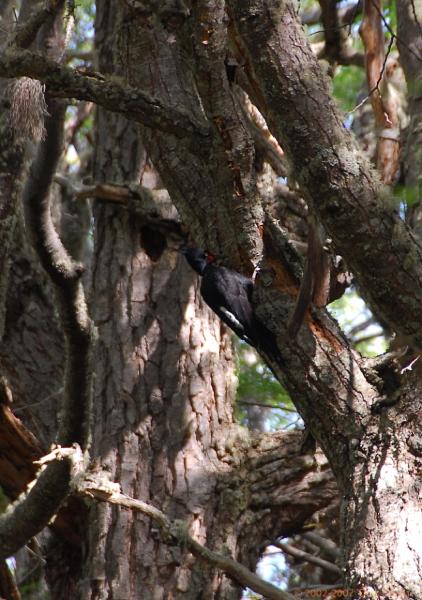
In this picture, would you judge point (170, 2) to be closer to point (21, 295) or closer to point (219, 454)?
point (219, 454)

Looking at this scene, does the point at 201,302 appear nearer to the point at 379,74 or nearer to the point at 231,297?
the point at 231,297

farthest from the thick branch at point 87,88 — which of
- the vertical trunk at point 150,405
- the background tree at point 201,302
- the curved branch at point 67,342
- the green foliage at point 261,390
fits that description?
the green foliage at point 261,390

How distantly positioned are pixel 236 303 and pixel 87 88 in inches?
40.4

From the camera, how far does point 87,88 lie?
2.69 metres

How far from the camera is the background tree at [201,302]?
2.52 meters

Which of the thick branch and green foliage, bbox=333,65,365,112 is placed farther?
green foliage, bbox=333,65,365,112

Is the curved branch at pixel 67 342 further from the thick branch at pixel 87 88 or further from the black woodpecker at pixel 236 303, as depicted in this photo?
the black woodpecker at pixel 236 303

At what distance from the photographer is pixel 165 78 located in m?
3.45

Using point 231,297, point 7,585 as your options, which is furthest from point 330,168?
point 7,585

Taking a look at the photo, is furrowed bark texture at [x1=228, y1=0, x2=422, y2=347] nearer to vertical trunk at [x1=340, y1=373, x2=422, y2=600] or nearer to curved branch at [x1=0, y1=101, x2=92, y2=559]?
vertical trunk at [x1=340, y1=373, x2=422, y2=600]

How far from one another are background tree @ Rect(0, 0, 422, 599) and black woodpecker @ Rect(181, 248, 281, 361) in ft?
0.19

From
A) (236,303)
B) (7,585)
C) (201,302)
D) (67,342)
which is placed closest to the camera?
(67,342)

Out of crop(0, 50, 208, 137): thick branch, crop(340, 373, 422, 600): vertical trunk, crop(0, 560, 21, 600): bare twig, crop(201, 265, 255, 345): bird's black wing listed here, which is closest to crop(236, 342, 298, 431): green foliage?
crop(201, 265, 255, 345): bird's black wing

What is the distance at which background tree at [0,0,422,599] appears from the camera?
252 cm
